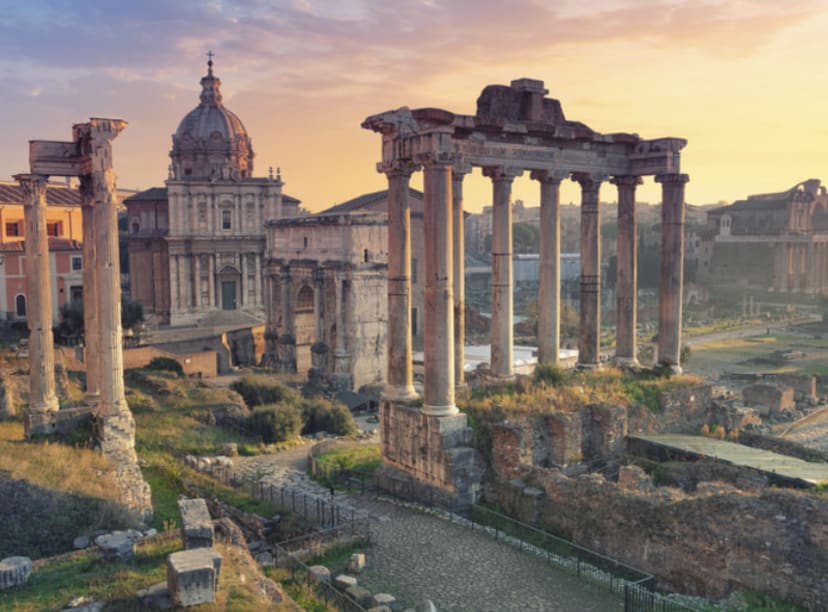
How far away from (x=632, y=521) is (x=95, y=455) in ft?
34.7

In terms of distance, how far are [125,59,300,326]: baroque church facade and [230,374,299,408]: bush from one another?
2177 cm

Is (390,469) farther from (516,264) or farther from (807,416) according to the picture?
(516,264)

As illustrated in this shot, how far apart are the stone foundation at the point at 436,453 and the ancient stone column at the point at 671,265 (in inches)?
281

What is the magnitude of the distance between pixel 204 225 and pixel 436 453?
131ft

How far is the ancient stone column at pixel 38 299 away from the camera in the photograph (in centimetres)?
1730

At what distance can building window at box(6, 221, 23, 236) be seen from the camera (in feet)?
143

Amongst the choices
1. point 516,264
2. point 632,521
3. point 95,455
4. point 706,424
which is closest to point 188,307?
point 95,455

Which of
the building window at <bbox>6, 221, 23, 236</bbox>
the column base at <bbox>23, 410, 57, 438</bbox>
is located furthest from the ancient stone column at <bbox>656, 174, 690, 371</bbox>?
the building window at <bbox>6, 221, 23, 236</bbox>

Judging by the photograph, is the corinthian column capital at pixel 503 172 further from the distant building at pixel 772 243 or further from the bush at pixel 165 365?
the distant building at pixel 772 243

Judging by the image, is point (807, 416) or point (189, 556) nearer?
point (189, 556)

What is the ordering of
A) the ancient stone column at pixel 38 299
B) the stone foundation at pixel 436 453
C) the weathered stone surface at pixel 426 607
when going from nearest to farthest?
the weathered stone surface at pixel 426 607
the stone foundation at pixel 436 453
the ancient stone column at pixel 38 299

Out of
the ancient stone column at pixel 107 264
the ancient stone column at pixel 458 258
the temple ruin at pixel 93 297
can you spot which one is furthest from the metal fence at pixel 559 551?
the ancient stone column at pixel 107 264

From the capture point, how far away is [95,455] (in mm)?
15492

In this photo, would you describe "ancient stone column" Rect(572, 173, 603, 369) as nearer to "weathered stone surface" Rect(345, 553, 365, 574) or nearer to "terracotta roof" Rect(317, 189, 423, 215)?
"weathered stone surface" Rect(345, 553, 365, 574)
